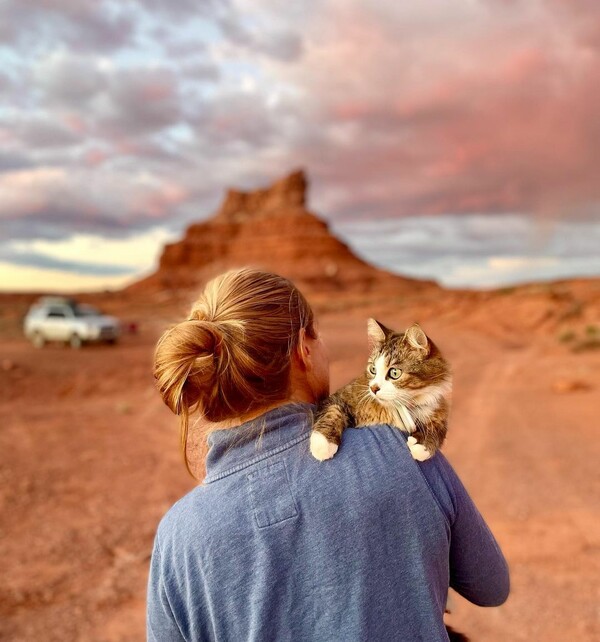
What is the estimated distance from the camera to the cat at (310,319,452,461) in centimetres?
204

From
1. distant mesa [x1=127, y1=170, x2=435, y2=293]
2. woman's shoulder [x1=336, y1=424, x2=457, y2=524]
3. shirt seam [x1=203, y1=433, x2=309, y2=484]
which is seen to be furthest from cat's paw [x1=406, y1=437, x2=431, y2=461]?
distant mesa [x1=127, y1=170, x2=435, y2=293]

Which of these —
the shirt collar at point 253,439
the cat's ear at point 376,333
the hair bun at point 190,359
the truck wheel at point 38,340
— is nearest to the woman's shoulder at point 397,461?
the shirt collar at point 253,439

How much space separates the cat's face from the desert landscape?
2.36 ft

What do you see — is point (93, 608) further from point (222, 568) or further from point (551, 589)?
point (222, 568)

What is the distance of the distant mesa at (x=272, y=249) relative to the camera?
A: 269ft

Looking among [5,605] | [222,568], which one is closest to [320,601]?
[222,568]

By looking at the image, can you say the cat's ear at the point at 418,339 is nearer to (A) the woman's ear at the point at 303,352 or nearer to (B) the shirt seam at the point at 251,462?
(A) the woman's ear at the point at 303,352

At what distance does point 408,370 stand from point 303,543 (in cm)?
89

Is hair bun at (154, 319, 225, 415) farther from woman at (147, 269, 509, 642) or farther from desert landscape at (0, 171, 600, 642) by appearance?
desert landscape at (0, 171, 600, 642)

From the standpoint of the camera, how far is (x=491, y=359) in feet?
60.5

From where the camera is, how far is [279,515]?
147 cm

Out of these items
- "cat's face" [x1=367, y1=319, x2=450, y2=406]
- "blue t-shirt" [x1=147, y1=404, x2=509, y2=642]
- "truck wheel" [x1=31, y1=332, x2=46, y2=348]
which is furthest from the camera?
"truck wheel" [x1=31, y1=332, x2=46, y2=348]

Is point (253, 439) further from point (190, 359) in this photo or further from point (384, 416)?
point (384, 416)

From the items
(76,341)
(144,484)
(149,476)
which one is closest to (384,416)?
(144,484)
